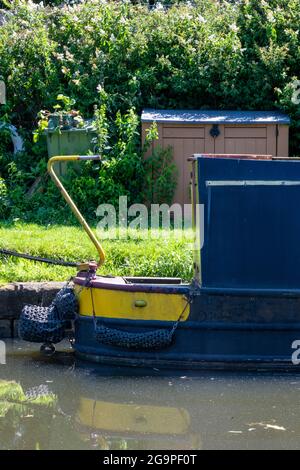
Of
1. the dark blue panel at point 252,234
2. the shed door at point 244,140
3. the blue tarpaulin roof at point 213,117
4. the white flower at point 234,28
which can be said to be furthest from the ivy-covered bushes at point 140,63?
the dark blue panel at point 252,234

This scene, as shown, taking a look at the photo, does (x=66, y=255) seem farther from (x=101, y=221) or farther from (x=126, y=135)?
(x=126, y=135)

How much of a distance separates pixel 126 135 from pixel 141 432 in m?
7.42

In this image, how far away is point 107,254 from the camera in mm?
10836

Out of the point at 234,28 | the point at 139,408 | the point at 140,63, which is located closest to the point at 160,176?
the point at 140,63

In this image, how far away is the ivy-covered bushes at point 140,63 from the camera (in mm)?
14812

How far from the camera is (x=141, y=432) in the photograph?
720cm

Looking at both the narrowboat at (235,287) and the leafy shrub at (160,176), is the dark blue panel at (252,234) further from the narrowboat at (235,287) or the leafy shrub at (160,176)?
the leafy shrub at (160,176)

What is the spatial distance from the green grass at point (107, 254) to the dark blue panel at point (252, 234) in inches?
68.1

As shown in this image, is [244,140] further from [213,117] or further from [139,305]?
[139,305]

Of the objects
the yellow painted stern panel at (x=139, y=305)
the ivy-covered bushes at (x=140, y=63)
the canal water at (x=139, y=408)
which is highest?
the ivy-covered bushes at (x=140, y=63)

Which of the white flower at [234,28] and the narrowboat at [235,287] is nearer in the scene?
the narrowboat at [235,287]

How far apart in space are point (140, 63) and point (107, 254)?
557cm

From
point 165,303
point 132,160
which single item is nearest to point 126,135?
point 132,160

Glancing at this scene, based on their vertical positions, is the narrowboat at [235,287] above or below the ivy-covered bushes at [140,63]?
below
